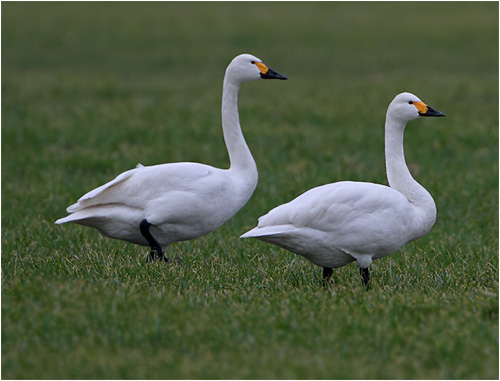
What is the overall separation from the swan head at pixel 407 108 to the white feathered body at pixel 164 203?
1306 mm

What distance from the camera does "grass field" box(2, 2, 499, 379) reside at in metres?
4.22

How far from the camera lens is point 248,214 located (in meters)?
8.66

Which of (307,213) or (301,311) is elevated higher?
(307,213)

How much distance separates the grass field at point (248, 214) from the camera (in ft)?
13.9

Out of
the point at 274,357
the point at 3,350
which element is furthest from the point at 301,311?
the point at 3,350

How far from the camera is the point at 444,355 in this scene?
13.8 feet

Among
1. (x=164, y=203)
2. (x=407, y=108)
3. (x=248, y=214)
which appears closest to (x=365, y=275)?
(x=407, y=108)

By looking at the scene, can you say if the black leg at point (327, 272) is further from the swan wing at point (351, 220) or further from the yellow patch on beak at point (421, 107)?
the yellow patch on beak at point (421, 107)

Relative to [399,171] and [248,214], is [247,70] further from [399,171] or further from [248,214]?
[248,214]

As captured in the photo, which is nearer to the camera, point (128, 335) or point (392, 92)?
point (128, 335)

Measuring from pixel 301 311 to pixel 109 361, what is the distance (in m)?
1.25

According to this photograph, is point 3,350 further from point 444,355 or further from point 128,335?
point 444,355

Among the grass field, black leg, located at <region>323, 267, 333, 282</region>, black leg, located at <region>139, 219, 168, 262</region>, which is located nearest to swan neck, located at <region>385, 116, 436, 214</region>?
the grass field

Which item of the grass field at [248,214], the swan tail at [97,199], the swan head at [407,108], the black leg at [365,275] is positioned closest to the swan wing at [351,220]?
the black leg at [365,275]
